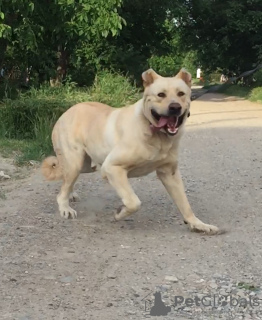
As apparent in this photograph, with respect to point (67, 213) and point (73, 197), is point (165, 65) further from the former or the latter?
point (67, 213)

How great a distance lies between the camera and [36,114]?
42.9 feet

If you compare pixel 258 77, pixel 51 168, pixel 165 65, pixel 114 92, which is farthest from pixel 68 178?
pixel 165 65

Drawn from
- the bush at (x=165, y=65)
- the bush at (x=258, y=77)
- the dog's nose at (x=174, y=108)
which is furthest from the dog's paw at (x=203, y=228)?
the bush at (x=165, y=65)

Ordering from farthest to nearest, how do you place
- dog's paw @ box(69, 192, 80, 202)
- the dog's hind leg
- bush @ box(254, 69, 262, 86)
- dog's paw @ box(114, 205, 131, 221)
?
bush @ box(254, 69, 262, 86), dog's paw @ box(69, 192, 80, 202), the dog's hind leg, dog's paw @ box(114, 205, 131, 221)

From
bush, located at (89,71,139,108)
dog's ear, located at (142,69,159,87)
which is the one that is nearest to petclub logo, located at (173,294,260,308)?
dog's ear, located at (142,69,159,87)

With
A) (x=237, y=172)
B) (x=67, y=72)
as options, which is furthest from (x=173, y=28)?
(x=237, y=172)

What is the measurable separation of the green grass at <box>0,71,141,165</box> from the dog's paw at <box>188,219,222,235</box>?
448 centimetres

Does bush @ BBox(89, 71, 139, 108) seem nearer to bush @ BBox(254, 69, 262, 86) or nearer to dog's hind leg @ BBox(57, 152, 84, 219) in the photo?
dog's hind leg @ BBox(57, 152, 84, 219)

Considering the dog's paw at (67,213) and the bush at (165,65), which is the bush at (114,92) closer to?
the dog's paw at (67,213)

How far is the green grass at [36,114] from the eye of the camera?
10750mm

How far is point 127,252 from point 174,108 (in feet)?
4.12

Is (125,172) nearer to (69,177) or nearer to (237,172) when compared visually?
(69,177)

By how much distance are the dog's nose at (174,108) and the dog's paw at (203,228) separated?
114 centimetres

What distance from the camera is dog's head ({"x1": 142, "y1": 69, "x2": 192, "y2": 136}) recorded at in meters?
5.31
